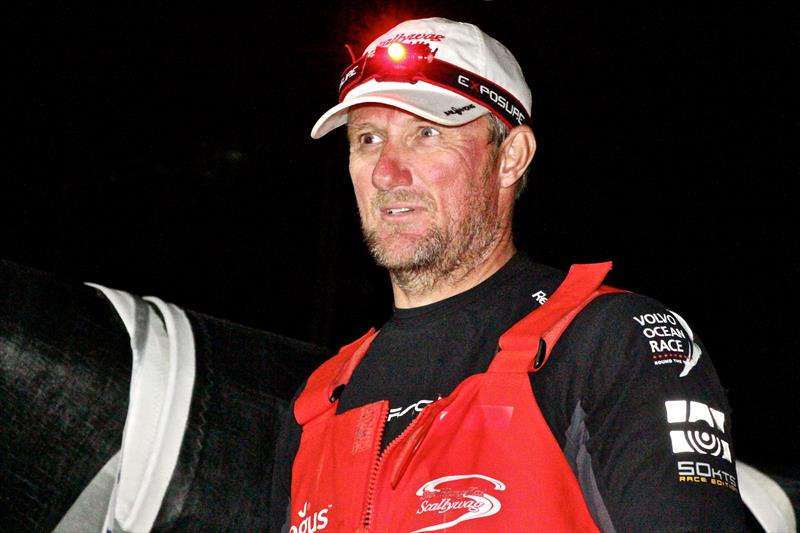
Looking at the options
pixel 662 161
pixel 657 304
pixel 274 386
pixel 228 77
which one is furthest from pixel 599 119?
pixel 657 304

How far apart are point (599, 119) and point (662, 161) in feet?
0.91

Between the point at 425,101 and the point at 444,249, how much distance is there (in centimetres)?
30

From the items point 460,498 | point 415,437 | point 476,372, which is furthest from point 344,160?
point 460,498

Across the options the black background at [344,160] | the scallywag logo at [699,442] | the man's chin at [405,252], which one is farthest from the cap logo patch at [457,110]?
the black background at [344,160]

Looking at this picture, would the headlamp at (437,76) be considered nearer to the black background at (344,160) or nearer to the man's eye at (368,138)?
the man's eye at (368,138)

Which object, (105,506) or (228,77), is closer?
(105,506)

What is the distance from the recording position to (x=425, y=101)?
178 centimetres

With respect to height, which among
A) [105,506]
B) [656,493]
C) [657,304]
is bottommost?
[656,493]

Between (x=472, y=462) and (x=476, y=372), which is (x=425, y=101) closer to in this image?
(x=476, y=372)

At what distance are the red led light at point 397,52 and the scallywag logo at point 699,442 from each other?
909 mm

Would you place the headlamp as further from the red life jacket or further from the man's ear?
the red life jacket

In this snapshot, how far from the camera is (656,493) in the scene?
1234 millimetres

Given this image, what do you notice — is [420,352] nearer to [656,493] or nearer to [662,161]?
[656,493]

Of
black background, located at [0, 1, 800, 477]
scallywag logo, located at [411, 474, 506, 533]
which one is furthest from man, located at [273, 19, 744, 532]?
black background, located at [0, 1, 800, 477]
